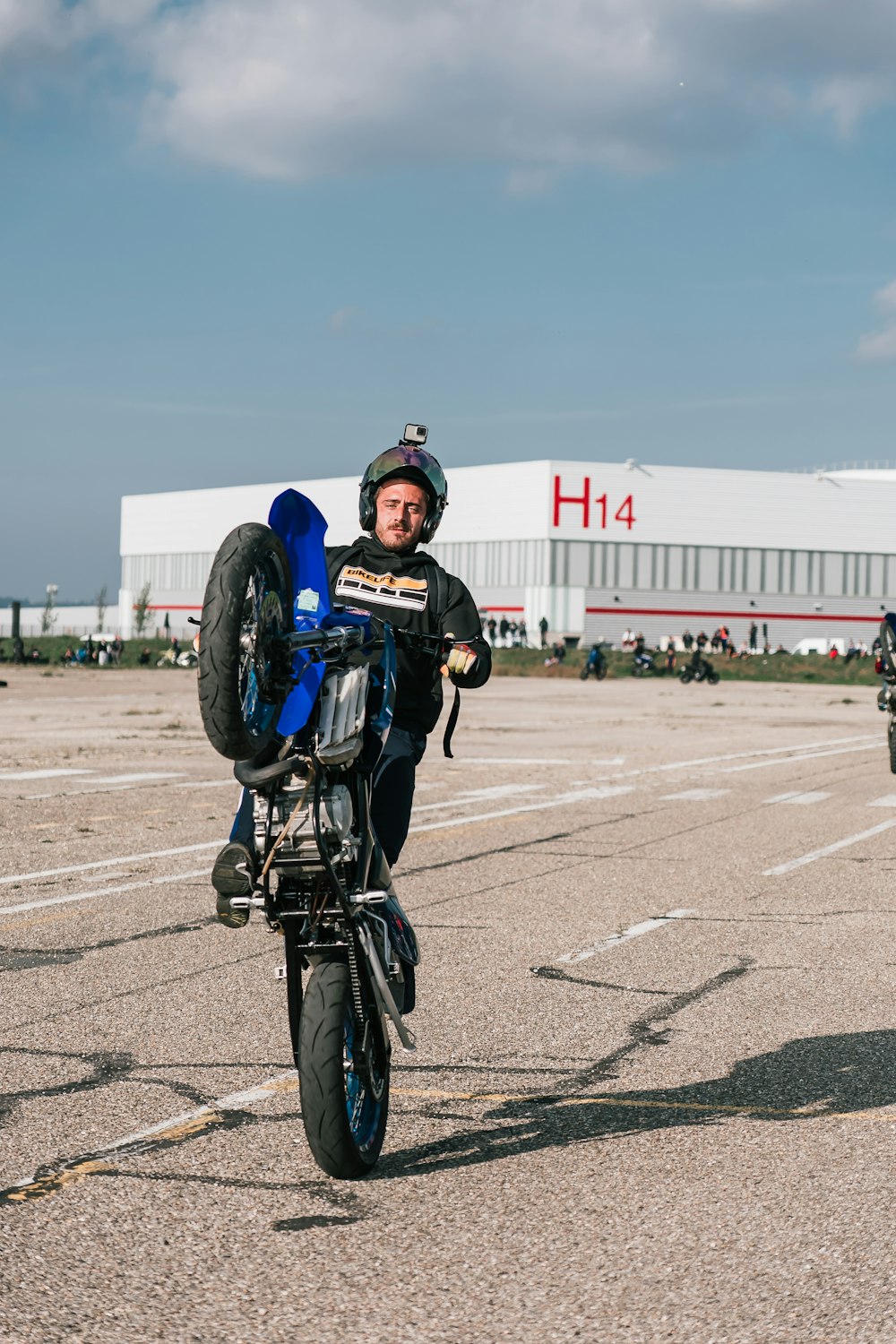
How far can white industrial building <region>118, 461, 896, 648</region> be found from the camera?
10838 centimetres

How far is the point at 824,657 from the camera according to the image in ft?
263

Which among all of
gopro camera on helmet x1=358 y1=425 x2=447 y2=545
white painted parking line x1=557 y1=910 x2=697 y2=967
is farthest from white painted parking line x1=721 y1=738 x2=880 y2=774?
gopro camera on helmet x1=358 y1=425 x2=447 y2=545

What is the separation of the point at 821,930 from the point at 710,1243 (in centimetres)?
505

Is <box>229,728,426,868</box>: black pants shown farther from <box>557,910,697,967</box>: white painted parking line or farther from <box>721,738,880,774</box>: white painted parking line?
<box>721,738,880,774</box>: white painted parking line

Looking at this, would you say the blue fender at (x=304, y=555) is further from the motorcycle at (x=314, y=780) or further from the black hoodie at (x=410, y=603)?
the black hoodie at (x=410, y=603)

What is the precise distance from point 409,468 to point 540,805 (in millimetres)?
11068

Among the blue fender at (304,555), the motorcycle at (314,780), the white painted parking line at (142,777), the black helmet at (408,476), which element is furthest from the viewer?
the white painted parking line at (142,777)

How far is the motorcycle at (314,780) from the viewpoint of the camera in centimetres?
417

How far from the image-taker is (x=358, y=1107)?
4.44 meters

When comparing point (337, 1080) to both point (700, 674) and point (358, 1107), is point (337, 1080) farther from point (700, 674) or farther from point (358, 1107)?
point (700, 674)

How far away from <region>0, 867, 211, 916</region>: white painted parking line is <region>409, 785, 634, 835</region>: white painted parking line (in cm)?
306

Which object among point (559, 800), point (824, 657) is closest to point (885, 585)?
point (824, 657)

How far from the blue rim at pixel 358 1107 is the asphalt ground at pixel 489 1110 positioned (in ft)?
0.39

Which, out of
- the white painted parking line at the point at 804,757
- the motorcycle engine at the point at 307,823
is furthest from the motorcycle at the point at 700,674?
the motorcycle engine at the point at 307,823
